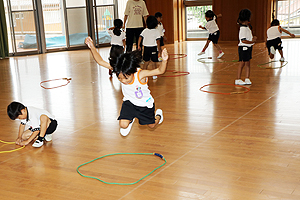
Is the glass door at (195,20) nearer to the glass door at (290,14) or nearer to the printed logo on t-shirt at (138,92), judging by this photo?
the glass door at (290,14)

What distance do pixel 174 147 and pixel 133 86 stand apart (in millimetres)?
787

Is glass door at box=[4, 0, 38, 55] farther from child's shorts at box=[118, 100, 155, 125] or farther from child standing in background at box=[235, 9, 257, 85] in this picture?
child's shorts at box=[118, 100, 155, 125]

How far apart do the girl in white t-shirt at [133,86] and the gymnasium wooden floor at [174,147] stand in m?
0.35

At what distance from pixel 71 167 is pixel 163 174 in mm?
857

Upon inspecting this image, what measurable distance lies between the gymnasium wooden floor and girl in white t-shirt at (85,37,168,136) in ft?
1.15

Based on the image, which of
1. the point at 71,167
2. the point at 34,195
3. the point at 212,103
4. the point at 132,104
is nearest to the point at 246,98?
the point at 212,103

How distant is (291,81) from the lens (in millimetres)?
6215

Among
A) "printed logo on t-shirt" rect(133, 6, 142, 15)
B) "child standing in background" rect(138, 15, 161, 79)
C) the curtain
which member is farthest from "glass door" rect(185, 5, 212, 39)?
"child standing in background" rect(138, 15, 161, 79)

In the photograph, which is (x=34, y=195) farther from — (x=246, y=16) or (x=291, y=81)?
(x=291, y=81)

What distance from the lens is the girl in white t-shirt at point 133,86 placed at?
2.93 metres

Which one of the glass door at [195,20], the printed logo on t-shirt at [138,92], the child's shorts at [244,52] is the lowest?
the printed logo on t-shirt at [138,92]

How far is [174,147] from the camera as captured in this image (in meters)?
3.42

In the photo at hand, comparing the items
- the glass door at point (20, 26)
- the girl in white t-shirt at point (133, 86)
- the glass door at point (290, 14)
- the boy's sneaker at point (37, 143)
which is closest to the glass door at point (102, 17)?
the glass door at point (20, 26)

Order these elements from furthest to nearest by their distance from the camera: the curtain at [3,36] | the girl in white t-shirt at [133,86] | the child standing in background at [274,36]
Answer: the curtain at [3,36] < the child standing in background at [274,36] < the girl in white t-shirt at [133,86]
